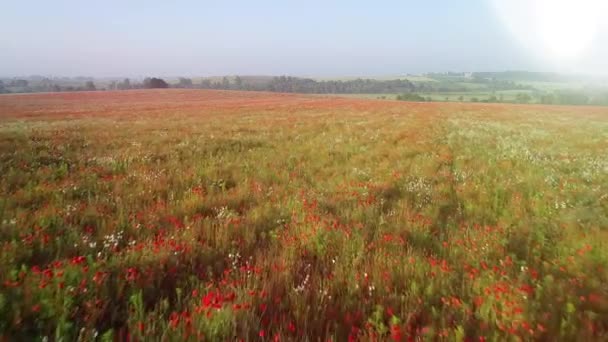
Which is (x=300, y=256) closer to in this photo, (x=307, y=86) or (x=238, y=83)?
(x=307, y=86)

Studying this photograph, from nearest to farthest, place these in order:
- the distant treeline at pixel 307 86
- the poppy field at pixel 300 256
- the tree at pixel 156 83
Result: the poppy field at pixel 300 256 < the tree at pixel 156 83 < the distant treeline at pixel 307 86

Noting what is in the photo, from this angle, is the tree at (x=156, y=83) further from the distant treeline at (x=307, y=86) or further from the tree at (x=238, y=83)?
the tree at (x=238, y=83)

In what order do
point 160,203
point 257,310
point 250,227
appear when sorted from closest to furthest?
point 257,310 < point 250,227 < point 160,203

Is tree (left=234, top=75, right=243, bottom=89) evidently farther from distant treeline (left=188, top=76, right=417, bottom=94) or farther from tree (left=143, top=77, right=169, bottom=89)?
tree (left=143, top=77, right=169, bottom=89)

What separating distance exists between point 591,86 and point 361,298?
426 feet

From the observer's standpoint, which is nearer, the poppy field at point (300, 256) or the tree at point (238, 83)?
the poppy field at point (300, 256)

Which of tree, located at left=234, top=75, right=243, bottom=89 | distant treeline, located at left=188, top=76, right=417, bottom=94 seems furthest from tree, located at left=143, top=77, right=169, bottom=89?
tree, located at left=234, top=75, right=243, bottom=89

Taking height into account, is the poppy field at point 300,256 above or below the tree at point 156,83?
below

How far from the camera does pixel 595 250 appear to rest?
3793mm

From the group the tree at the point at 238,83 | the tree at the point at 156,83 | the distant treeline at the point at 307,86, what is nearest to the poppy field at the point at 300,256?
the tree at the point at 156,83

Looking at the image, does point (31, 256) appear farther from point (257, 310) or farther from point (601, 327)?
point (601, 327)

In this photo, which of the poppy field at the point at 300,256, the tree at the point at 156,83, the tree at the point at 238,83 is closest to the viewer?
the poppy field at the point at 300,256

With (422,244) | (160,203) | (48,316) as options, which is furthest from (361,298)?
(160,203)

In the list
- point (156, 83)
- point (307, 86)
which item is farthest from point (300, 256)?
point (307, 86)
